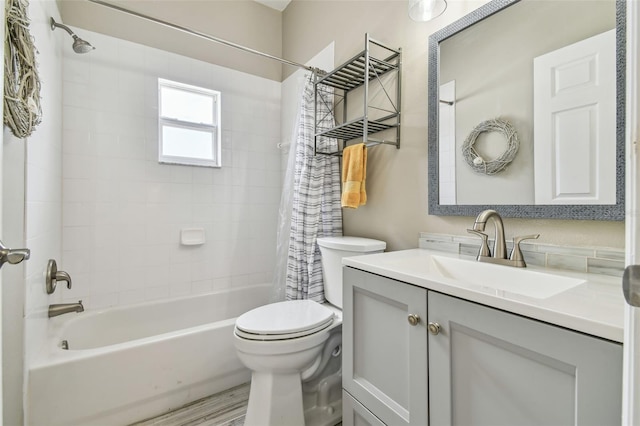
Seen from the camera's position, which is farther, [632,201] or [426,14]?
[426,14]

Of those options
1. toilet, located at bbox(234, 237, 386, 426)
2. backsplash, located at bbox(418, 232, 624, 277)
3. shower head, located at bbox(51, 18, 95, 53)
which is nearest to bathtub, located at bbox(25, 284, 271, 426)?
toilet, located at bbox(234, 237, 386, 426)

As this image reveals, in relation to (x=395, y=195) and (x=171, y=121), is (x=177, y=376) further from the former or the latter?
(x=171, y=121)

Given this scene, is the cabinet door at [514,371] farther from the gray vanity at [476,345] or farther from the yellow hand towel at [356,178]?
the yellow hand towel at [356,178]

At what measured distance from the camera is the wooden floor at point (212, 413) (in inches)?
57.2

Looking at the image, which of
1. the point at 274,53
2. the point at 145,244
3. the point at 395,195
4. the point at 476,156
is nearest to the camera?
the point at 476,156

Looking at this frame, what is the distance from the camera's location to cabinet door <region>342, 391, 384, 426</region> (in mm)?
991

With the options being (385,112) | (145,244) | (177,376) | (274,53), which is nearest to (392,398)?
(177,376)

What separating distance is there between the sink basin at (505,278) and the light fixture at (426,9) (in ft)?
3.43

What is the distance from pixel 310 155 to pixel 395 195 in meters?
0.62

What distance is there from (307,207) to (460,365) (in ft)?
4.07

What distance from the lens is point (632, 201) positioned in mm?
338

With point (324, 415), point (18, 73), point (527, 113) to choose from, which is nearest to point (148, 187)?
point (18, 73)

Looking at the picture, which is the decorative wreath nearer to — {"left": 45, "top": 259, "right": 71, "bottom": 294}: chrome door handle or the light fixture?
the light fixture

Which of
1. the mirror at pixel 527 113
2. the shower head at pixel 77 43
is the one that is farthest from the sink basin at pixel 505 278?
the shower head at pixel 77 43
